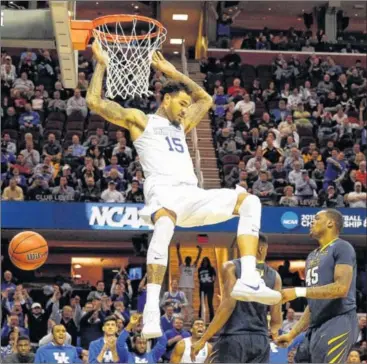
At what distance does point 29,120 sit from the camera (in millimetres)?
26188

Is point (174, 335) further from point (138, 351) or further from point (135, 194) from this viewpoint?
point (135, 194)

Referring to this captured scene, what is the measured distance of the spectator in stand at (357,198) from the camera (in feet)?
77.6

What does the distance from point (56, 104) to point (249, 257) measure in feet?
60.2

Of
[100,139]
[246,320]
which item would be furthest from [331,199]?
[246,320]

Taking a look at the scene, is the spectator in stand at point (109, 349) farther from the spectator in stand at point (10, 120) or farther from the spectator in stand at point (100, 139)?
the spectator in stand at point (10, 120)

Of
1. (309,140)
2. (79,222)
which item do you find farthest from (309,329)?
(309,140)

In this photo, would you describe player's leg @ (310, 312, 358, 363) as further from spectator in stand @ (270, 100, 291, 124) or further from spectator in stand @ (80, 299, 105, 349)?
spectator in stand @ (270, 100, 291, 124)

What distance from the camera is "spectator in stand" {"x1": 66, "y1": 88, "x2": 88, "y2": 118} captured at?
89.1 feet

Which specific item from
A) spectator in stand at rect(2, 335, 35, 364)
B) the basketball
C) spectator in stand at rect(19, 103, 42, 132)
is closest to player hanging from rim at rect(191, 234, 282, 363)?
the basketball

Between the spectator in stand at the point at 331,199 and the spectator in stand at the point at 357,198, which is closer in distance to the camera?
the spectator in stand at the point at 331,199

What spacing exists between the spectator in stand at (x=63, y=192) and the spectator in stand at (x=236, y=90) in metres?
6.68

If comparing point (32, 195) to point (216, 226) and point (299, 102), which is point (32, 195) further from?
point (299, 102)

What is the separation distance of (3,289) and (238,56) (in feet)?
42.3

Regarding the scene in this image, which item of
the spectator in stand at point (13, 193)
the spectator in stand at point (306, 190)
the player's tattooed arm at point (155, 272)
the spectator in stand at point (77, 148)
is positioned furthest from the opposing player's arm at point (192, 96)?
the spectator in stand at point (77, 148)
